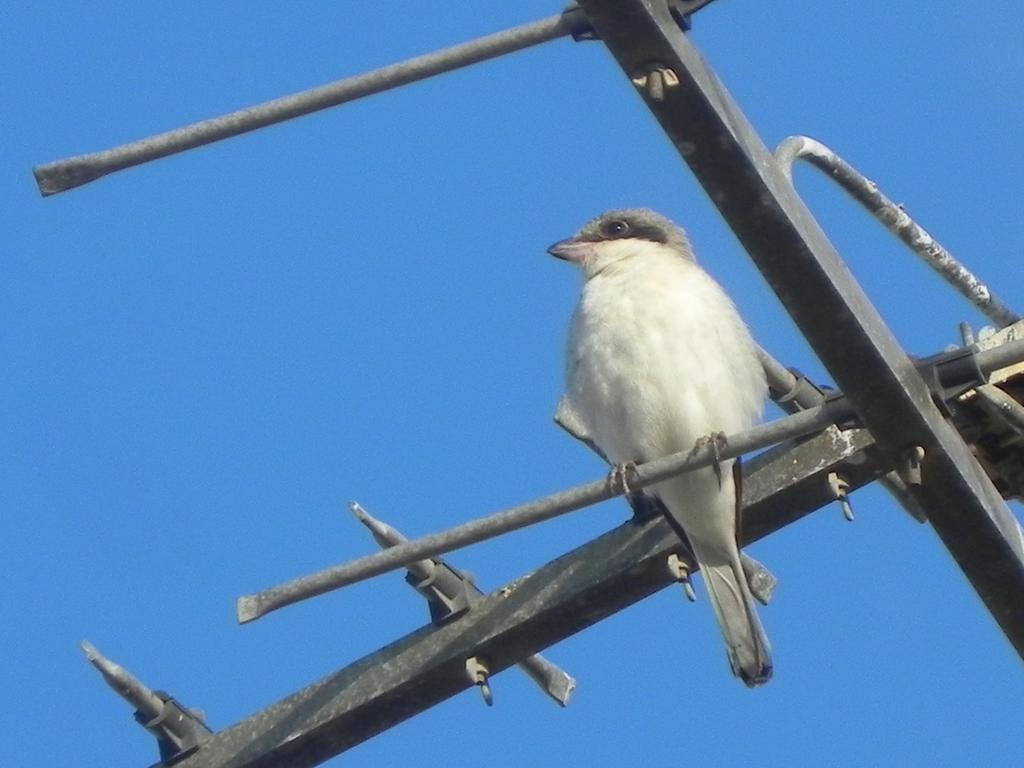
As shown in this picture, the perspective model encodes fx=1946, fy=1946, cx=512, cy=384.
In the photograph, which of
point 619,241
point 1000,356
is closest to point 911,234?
point 1000,356

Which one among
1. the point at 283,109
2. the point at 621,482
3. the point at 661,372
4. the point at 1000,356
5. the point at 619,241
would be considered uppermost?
the point at 619,241

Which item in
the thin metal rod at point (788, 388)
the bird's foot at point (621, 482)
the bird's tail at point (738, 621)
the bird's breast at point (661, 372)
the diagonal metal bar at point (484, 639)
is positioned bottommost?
the bird's tail at point (738, 621)

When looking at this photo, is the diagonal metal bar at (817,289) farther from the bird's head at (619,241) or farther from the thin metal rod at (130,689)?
the bird's head at (619,241)

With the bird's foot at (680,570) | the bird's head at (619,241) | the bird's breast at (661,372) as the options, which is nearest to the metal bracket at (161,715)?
the bird's foot at (680,570)

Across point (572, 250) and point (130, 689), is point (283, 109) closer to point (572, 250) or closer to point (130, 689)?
point (130, 689)

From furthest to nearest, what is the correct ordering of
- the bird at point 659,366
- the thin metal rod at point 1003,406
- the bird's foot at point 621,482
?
1. the bird at point 659,366
2. the thin metal rod at point 1003,406
3. the bird's foot at point 621,482

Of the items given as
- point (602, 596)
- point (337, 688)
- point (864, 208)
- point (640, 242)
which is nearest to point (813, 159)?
point (864, 208)
